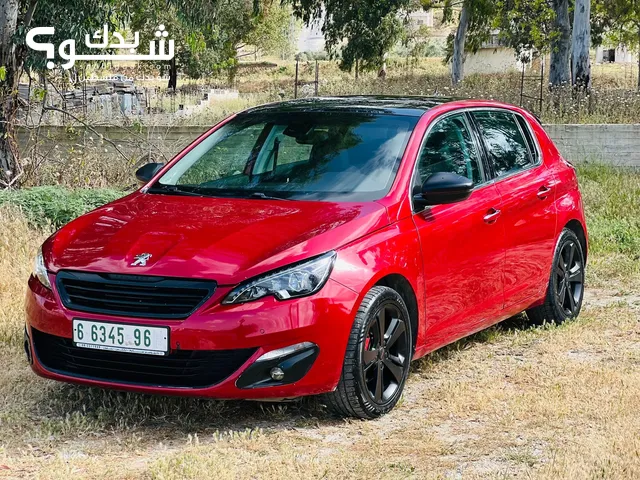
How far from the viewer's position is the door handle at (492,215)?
659 centimetres

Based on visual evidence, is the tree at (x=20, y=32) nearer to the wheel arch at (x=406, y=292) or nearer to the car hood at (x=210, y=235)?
the car hood at (x=210, y=235)

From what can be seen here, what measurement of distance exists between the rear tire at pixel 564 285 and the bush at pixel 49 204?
4816 mm

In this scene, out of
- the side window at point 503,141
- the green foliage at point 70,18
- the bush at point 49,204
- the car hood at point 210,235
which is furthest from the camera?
the green foliage at point 70,18

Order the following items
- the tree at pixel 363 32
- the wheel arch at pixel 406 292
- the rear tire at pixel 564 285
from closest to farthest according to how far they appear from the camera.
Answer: the wheel arch at pixel 406 292 → the rear tire at pixel 564 285 → the tree at pixel 363 32

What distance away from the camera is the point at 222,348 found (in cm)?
505

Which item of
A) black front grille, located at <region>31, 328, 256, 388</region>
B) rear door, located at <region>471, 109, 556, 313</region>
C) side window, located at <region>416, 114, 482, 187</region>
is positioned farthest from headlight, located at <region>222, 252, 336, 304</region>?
rear door, located at <region>471, 109, 556, 313</region>

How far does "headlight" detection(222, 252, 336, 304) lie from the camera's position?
16.6 ft

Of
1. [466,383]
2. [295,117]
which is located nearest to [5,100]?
[295,117]

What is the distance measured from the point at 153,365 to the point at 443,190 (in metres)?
1.87

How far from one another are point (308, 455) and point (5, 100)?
8766 mm

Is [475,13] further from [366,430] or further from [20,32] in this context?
[366,430]

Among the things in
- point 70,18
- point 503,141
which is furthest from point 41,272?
point 70,18

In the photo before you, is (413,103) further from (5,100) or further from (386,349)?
(5,100)

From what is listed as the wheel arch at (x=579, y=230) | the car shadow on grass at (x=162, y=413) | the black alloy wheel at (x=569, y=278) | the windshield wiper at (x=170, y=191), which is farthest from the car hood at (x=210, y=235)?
the wheel arch at (x=579, y=230)
